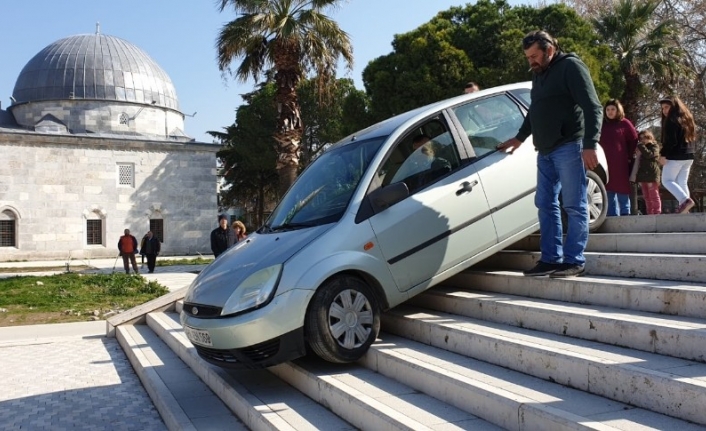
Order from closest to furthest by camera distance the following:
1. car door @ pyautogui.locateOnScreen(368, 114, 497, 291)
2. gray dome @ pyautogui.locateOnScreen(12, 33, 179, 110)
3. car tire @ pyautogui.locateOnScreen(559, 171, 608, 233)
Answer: car door @ pyautogui.locateOnScreen(368, 114, 497, 291) → car tire @ pyautogui.locateOnScreen(559, 171, 608, 233) → gray dome @ pyautogui.locateOnScreen(12, 33, 179, 110)

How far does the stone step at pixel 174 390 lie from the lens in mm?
4852

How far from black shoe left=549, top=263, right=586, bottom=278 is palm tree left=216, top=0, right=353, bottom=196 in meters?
14.5

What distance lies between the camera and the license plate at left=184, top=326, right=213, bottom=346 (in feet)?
15.3

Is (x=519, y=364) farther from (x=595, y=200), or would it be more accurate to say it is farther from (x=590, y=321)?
(x=595, y=200)

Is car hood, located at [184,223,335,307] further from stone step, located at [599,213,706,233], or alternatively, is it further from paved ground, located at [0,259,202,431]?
stone step, located at [599,213,706,233]

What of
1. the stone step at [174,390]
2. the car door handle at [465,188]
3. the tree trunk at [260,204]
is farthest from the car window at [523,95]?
the tree trunk at [260,204]

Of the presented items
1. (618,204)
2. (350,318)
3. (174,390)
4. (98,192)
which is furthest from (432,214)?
(98,192)

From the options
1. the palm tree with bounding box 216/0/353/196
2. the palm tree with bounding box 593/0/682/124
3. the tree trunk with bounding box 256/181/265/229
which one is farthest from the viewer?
the tree trunk with bounding box 256/181/265/229

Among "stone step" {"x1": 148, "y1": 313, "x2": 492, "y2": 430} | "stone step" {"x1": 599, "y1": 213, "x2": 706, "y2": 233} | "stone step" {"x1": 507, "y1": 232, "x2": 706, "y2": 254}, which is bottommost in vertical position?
"stone step" {"x1": 148, "y1": 313, "x2": 492, "y2": 430}

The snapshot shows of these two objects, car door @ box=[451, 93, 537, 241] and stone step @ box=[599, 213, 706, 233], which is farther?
stone step @ box=[599, 213, 706, 233]

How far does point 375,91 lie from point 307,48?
23.8 feet

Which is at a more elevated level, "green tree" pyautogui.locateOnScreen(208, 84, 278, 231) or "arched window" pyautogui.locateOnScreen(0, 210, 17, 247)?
"green tree" pyautogui.locateOnScreen(208, 84, 278, 231)

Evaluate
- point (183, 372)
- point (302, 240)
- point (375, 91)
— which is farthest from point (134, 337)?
point (375, 91)

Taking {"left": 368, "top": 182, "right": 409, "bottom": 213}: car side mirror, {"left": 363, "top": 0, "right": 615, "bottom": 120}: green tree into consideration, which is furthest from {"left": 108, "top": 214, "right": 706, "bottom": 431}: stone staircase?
{"left": 363, "top": 0, "right": 615, "bottom": 120}: green tree
